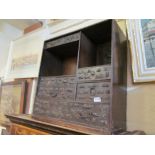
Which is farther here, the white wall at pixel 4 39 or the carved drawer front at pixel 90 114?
the white wall at pixel 4 39

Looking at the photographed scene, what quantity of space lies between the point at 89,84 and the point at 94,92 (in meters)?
0.08

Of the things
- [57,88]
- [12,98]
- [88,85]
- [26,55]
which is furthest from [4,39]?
[88,85]

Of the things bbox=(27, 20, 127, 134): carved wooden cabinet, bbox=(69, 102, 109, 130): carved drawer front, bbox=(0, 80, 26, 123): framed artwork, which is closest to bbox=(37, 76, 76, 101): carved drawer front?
bbox=(27, 20, 127, 134): carved wooden cabinet

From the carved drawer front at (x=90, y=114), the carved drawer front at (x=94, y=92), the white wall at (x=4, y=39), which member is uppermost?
the white wall at (x=4, y=39)

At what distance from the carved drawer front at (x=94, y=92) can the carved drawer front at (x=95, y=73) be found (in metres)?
0.05

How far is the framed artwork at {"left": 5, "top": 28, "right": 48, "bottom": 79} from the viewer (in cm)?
220

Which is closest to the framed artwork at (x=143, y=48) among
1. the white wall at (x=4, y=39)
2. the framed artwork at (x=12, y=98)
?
the framed artwork at (x=12, y=98)

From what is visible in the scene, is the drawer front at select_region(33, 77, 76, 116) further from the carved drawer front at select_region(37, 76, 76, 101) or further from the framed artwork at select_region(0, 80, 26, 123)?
the framed artwork at select_region(0, 80, 26, 123)

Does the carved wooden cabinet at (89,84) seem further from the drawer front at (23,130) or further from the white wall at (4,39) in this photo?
the white wall at (4,39)

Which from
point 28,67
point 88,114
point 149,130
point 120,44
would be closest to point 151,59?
point 120,44

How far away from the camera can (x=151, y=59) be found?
4.18ft

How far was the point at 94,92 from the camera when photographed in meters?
1.18

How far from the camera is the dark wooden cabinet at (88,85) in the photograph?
3.56 ft
